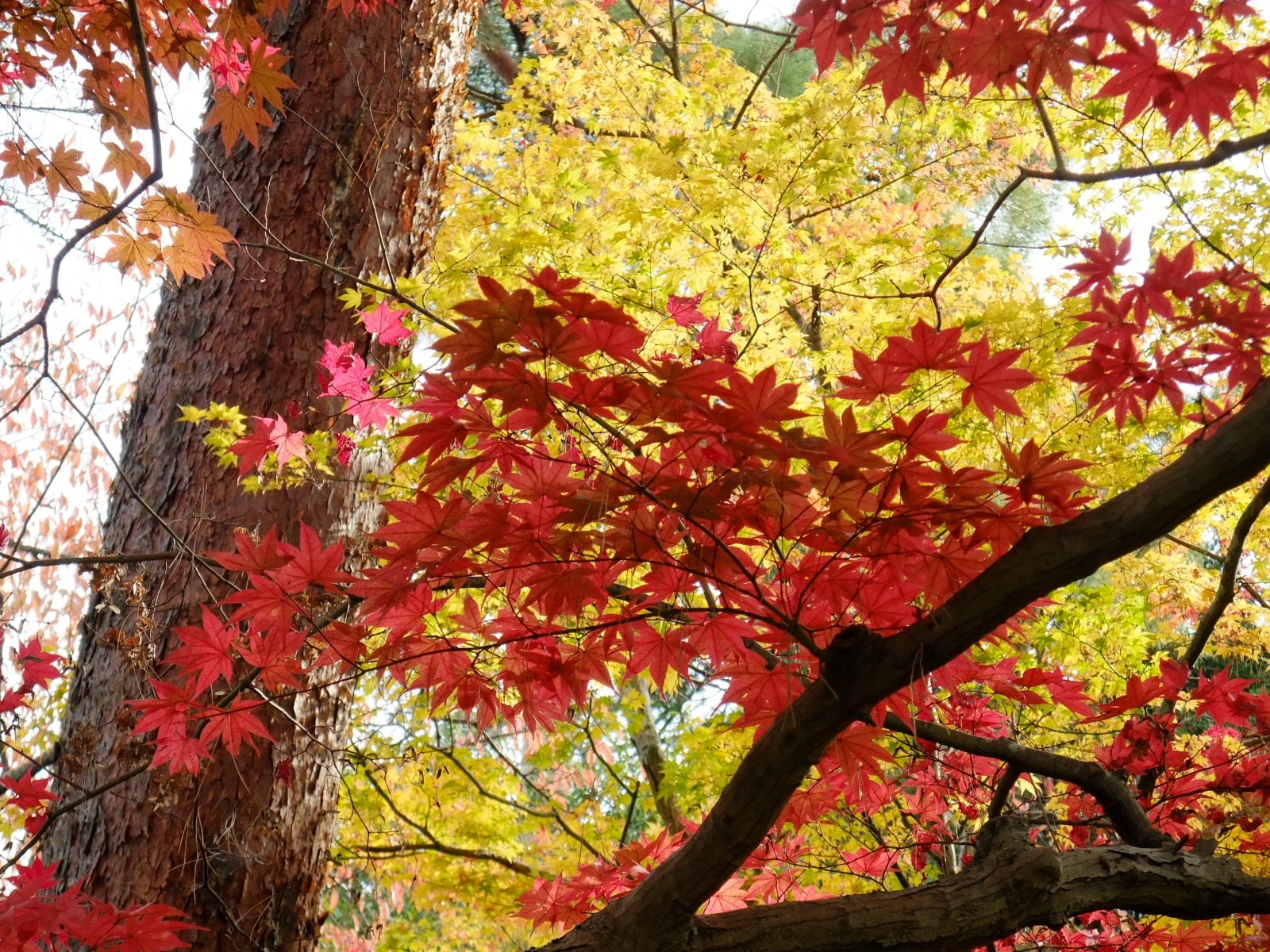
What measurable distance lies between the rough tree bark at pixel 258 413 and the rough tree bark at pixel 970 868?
97cm

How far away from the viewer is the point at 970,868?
146 cm

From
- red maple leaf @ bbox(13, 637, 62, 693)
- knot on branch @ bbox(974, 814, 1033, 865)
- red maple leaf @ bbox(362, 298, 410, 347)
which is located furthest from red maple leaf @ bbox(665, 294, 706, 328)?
red maple leaf @ bbox(13, 637, 62, 693)

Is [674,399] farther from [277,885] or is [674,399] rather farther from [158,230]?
[277,885]

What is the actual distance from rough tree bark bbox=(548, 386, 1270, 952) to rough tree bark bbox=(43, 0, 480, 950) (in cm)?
97

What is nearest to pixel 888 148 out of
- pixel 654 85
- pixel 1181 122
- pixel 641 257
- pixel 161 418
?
pixel 654 85

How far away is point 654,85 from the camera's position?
157 inches

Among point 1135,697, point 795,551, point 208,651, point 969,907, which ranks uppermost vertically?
point 795,551

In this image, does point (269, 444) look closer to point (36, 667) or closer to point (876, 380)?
point (36, 667)

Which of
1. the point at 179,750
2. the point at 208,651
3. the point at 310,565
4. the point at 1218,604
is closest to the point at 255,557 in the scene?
the point at 310,565

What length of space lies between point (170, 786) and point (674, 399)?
1.54m

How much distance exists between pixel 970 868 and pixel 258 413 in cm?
203

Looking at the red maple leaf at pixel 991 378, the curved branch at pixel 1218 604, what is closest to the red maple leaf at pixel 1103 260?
the red maple leaf at pixel 991 378

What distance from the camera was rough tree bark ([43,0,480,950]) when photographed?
2096 millimetres

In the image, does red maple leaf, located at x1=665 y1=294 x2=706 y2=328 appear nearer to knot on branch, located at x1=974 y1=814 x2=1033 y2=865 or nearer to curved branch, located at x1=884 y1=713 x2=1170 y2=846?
curved branch, located at x1=884 y1=713 x2=1170 y2=846
